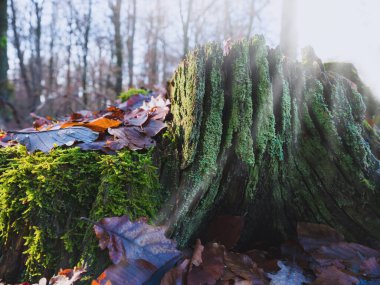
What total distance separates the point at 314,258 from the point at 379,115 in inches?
78.3

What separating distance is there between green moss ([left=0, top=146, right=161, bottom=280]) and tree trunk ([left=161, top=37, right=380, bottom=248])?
20cm

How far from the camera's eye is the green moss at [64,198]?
1.28 metres

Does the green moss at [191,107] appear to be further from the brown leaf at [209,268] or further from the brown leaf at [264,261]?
the brown leaf at [264,261]

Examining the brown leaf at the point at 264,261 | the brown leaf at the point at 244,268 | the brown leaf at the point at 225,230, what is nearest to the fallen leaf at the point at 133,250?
the brown leaf at the point at 244,268

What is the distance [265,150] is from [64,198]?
1000mm

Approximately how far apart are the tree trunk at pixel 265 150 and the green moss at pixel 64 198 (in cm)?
20

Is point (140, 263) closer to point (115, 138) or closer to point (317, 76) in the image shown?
point (115, 138)

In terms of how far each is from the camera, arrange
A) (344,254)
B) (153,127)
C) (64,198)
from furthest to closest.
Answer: (153,127)
(344,254)
(64,198)

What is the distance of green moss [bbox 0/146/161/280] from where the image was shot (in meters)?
1.28

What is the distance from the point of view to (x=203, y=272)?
3.89 feet

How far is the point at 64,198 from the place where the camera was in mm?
1348

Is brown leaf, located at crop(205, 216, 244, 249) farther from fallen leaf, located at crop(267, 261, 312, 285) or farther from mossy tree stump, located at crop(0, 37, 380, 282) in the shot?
fallen leaf, located at crop(267, 261, 312, 285)

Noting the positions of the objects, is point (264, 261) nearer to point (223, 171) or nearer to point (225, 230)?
point (225, 230)

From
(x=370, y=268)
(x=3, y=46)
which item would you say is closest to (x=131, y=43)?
(x=3, y=46)
